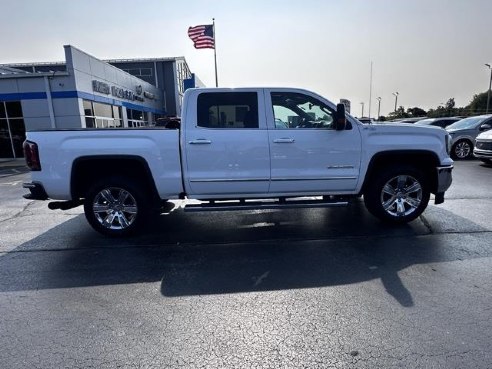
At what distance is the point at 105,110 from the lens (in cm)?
2247

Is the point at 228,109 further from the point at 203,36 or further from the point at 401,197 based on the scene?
the point at 203,36

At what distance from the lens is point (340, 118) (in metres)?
4.84

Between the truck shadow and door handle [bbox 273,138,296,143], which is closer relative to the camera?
the truck shadow

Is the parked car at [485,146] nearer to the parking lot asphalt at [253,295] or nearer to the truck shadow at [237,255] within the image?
the parking lot asphalt at [253,295]

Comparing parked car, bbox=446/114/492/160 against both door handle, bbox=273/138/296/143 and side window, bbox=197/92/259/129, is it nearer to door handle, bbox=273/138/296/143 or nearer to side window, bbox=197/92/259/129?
door handle, bbox=273/138/296/143

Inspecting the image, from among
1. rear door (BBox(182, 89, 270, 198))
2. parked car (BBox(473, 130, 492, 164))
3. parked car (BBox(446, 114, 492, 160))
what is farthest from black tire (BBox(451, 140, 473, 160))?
rear door (BBox(182, 89, 270, 198))

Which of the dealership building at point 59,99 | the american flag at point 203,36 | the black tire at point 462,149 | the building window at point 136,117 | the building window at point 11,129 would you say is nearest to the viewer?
the black tire at point 462,149

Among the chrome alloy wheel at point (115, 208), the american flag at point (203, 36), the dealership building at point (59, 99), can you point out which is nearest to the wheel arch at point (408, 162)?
the chrome alloy wheel at point (115, 208)

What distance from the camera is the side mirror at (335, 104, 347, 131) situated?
4793mm

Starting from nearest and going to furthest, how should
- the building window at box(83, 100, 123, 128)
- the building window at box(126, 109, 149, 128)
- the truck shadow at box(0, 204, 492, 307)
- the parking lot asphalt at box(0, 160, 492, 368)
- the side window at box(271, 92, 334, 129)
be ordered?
the parking lot asphalt at box(0, 160, 492, 368) < the truck shadow at box(0, 204, 492, 307) < the side window at box(271, 92, 334, 129) < the building window at box(83, 100, 123, 128) < the building window at box(126, 109, 149, 128)

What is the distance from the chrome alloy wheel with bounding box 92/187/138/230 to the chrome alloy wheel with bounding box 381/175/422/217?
385 centimetres

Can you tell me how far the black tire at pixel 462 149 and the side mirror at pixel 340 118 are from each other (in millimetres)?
11358

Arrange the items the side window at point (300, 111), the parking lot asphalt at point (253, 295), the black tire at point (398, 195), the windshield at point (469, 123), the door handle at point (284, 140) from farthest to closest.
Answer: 1. the windshield at point (469, 123)
2. the black tire at point (398, 195)
3. the side window at point (300, 111)
4. the door handle at point (284, 140)
5. the parking lot asphalt at point (253, 295)

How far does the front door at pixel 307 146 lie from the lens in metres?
4.94
